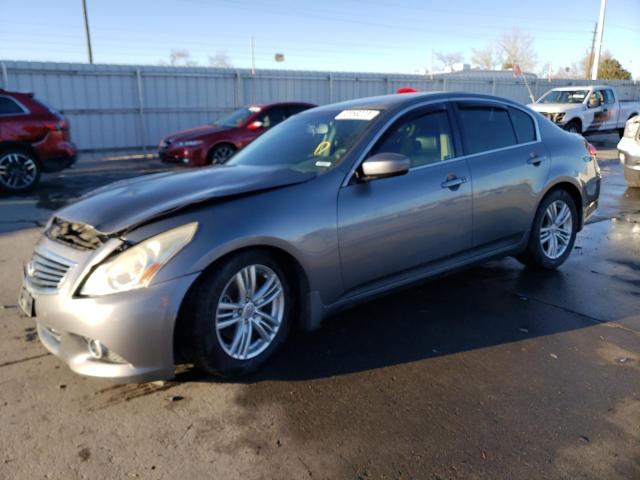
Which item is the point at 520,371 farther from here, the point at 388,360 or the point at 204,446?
the point at 204,446

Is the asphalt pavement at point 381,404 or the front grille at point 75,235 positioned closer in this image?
the asphalt pavement at point 381,404

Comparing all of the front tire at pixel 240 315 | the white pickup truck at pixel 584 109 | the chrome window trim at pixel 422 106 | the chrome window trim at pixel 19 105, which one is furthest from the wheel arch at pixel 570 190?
the white pickup truck at pixel 584 109

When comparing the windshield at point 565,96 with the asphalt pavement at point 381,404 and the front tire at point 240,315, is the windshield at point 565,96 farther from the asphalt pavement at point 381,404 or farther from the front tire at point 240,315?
the front tire at point 240,315

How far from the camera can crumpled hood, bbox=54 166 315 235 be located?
304cm

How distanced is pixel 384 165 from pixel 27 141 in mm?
8236

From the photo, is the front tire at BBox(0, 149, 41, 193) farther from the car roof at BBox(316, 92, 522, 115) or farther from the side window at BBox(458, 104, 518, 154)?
the side window at BBox(458, 104, 518, 154)

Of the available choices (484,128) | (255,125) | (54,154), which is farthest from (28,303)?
(255,125)

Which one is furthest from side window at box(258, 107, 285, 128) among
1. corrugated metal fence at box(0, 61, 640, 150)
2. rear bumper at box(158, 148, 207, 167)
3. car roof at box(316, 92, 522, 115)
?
car roof at box(316, 92, 522, 115)

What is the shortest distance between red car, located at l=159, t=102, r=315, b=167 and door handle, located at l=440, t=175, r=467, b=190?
302 inches

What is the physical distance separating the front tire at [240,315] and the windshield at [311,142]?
2.67 feet

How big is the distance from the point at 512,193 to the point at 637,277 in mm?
1639

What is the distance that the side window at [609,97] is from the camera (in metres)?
18.6

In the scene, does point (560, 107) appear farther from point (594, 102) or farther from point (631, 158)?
point (631, 158)

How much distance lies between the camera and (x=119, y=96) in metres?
15.6
